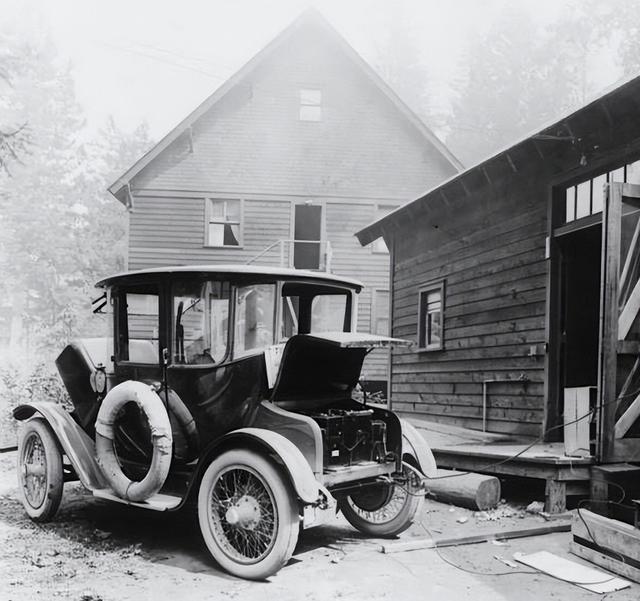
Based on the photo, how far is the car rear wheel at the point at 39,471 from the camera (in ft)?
21.0

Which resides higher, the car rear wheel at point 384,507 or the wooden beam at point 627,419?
the wooden beam at point 627,419

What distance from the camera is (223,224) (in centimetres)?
2147

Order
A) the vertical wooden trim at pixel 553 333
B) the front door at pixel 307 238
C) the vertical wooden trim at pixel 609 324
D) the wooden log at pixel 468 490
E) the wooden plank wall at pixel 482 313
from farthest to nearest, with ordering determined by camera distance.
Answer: the front door at pixel 307 238 → the wooden plank wall at pixel 482 313 → the vertical wooden trim at pixel 553 333 → the wooden log at pixel 468 490 → the vertical wooden trim at pixel 609 324

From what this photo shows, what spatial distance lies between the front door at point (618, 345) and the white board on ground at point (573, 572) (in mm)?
1578

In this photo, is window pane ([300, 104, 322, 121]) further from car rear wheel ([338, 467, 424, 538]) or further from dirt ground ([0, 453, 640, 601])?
car rear wheel ([338, 467, 424, 538])

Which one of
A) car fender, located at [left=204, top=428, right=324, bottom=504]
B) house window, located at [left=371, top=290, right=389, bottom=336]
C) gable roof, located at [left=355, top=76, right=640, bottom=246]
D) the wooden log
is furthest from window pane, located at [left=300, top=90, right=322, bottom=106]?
car fender, located at [left=204, top=428, right=324, bottom=504]

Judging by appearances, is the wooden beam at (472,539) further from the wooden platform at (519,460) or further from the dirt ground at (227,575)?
the wooden platform at (519,460)

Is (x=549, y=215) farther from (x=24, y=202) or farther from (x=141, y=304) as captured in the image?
(x=24, y=202)

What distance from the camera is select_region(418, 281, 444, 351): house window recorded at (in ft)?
40.8

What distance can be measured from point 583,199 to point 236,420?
209 inches

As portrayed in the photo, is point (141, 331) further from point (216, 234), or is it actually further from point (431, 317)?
point (216, 234)

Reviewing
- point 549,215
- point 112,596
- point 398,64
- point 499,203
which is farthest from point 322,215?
point 112,596

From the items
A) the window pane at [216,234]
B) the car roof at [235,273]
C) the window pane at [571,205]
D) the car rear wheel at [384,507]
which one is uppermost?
the window pane at [216,234]

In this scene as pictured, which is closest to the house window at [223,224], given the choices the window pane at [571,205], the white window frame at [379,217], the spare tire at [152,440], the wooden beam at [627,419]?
the white window frame at [379,217]
